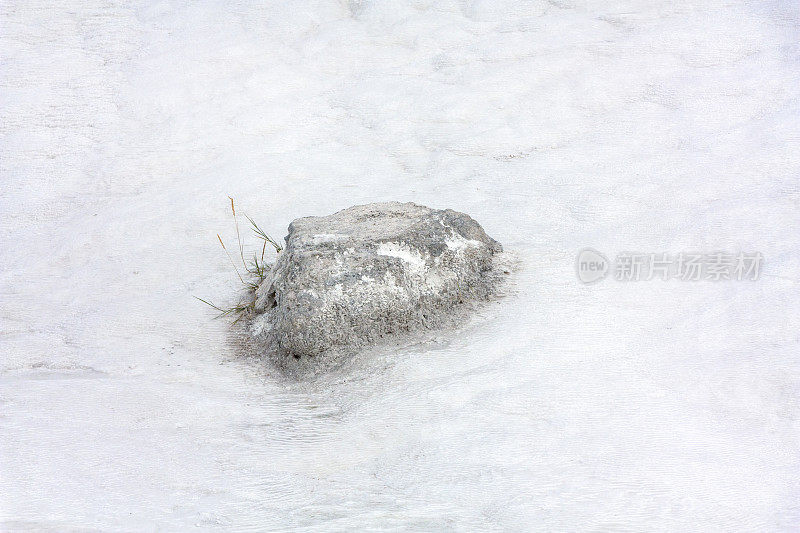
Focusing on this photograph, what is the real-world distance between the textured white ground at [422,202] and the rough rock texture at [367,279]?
17 cm

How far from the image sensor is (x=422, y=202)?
385 cm

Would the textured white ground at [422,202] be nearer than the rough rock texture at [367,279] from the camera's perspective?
Yes

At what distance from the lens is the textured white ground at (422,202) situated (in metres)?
1.87

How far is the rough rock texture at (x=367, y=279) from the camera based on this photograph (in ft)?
8.82

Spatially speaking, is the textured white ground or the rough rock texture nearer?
the textured white ground

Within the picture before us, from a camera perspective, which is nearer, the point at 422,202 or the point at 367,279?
the point at 367,279

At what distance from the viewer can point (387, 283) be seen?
2.78 m

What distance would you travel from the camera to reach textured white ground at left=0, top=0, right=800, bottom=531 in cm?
187

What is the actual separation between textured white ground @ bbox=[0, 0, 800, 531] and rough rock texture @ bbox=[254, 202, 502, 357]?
172 mm

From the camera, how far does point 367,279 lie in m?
2.76

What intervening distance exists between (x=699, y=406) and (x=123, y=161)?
3784mm

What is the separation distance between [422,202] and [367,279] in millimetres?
1190

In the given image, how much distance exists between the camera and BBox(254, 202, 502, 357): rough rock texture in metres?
2.69

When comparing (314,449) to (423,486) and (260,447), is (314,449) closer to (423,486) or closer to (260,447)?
(260,447)
